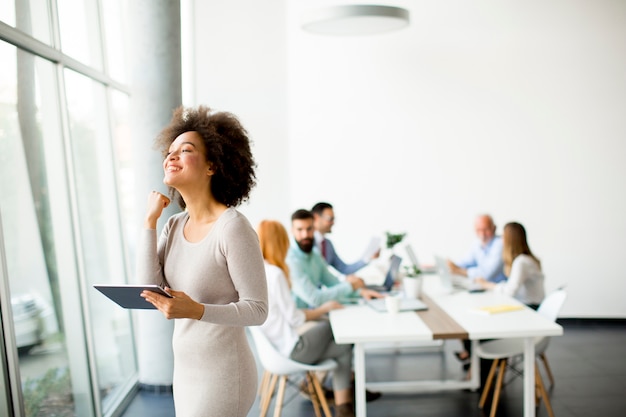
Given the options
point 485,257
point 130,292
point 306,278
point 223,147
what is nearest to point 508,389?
point 485,257

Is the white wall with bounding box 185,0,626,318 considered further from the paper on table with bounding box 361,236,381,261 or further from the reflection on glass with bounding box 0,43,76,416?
the reflection on glass with bounding box 0,43,76,416

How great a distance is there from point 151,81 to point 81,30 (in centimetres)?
56

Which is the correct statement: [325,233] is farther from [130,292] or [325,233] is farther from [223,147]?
[130,292]

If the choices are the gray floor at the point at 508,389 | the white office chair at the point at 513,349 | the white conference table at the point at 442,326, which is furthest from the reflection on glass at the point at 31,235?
the white office chair at the point at 513,349

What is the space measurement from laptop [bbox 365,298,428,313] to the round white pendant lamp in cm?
217

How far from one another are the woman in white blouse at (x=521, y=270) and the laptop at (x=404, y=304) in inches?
29.3

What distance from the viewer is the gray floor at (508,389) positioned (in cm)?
445

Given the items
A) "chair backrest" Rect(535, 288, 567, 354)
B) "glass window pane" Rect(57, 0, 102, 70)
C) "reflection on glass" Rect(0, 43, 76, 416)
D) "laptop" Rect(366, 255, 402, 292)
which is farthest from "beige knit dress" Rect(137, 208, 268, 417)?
"laptop" Rect(366, 255, 402, 292)

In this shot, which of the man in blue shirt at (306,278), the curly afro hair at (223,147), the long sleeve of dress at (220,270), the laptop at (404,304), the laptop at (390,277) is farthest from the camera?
the laptop at (390,277)

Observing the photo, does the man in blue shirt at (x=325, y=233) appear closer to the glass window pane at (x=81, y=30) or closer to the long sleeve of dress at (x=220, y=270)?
the glass window pane at (x=81, y=30)

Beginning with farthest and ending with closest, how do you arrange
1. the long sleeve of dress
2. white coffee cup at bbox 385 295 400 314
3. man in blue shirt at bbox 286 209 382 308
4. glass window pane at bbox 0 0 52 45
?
man in blue shirt at bbox 286 209 382 308
white coffee cup at bbox 385 295 400 314
glass window pane at bbox 0 0 52 45
the long sleeve of dress

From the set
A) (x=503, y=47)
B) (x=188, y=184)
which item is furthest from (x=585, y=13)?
(x=188, y=184)

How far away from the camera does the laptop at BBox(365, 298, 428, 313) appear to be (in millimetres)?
4180

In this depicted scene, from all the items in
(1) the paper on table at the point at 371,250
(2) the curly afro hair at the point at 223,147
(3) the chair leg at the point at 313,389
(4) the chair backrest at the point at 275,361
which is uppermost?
(2) the curly afro hair at the point at 223,147
